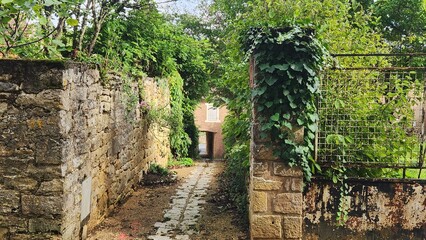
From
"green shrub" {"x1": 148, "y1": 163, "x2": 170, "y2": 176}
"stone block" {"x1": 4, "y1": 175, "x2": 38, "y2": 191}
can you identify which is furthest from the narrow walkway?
"stone block" {"x1": 4, "y1": 175, "x2": 38, "y2": 191}

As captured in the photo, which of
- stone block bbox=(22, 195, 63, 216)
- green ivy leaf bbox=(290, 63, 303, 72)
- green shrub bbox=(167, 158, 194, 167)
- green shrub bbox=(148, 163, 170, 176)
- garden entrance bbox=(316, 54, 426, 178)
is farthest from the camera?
green shrub bbox=(167, 158, 194, 167)

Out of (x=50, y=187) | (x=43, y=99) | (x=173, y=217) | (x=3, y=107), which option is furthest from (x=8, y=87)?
(x=173, y=217)

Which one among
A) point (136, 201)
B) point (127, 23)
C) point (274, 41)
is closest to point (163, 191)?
point (136, 201)

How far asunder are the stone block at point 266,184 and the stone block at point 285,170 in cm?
11

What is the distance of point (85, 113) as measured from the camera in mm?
4387

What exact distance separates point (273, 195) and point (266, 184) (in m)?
0.15

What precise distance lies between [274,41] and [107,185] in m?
3.33

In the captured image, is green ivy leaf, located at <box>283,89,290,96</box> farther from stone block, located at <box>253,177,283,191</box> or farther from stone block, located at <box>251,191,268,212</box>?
Result: stone block, located at <box>251,191,268,212</box>

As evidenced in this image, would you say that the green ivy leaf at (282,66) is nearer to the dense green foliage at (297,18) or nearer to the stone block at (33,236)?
the dense green foliage at (297,18)

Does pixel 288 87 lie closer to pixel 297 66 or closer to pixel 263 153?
pixel 297 66

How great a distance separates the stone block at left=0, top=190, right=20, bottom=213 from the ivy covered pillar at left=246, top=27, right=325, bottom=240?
2423 mm

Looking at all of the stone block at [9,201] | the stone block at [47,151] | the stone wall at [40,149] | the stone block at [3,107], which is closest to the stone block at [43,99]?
the stone wall at [40,149]

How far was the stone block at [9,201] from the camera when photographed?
3564 mm

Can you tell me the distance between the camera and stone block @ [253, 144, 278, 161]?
13.7ft
